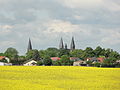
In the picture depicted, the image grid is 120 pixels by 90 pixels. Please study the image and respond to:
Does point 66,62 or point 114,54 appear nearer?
point 66,62

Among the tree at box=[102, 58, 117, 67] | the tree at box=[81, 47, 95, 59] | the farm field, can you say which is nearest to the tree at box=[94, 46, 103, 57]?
the tree at box=[81, 47, 95, 59]

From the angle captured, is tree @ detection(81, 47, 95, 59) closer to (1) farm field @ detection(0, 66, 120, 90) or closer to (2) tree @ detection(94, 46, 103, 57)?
(2) tree @ detection(94, 46, 103, 57)

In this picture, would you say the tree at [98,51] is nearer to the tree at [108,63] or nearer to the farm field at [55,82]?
the tree at [108,63]

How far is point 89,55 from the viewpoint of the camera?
168m

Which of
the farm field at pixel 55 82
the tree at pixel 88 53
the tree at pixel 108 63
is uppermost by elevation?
the tree at pixel 88 53

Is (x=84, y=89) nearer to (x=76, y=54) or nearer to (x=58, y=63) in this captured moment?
(x=58, y=63)

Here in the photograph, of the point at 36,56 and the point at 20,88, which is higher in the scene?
the point at 36,56

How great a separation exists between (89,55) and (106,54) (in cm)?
1235

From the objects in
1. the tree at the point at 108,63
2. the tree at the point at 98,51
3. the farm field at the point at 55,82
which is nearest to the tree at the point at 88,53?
the tree at the point at 98,51

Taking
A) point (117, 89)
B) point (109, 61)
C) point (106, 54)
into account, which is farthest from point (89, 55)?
point (117, 89)

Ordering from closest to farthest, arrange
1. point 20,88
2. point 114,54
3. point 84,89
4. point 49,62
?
1. point 20,88
2. point 84,89
3. point 49,62
4. point 114,54

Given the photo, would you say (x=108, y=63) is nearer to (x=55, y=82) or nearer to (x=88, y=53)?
(x=88, y=53)

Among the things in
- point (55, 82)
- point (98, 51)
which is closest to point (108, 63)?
point (98, 51)

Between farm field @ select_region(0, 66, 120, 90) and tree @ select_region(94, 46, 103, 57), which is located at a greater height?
tree @ select_region(94, 46, 103, 57)
